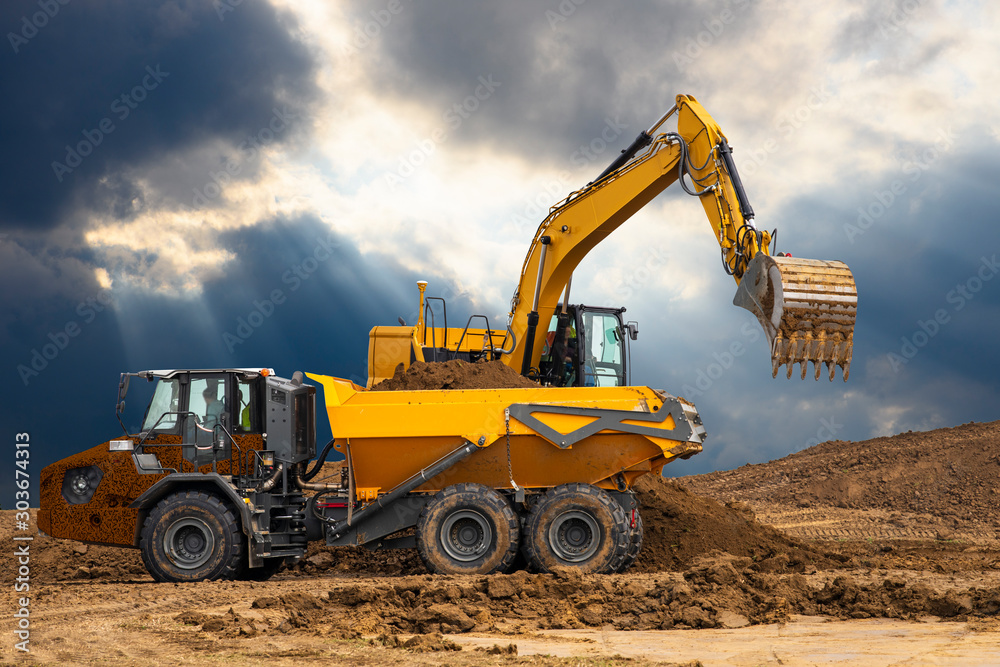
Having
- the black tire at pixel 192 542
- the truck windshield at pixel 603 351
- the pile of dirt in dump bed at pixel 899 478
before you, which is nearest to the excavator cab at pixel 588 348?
the truck windshield at pixel 603 351

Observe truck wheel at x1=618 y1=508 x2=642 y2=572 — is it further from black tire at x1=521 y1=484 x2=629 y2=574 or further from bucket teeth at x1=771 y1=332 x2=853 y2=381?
bucket teeth at x1=771 y1=332 x2=853 y2=381

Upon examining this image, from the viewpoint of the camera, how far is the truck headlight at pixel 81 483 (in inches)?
372

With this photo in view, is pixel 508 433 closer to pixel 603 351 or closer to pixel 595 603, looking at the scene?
pixel 595 603

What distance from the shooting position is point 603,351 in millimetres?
11945

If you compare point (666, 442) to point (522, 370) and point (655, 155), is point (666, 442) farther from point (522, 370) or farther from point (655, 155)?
point (655, 155)

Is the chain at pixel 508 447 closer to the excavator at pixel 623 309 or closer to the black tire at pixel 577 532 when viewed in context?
the black tire at pixel 577 532

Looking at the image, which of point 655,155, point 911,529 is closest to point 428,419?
point 655,155

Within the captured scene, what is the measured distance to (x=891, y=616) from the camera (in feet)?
23.8

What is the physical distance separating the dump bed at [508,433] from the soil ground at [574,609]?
1293 mm

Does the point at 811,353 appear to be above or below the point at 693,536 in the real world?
above

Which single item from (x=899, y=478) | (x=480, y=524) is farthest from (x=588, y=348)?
(x=899, y=478)

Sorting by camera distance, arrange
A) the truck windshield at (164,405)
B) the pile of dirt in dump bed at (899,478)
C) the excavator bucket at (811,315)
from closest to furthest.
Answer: the excavator bucket at (811,315)
the truck windshield at (164,405)
the pile of dirt in dump bed at (899,478)

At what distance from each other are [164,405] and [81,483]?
1351 millimetres

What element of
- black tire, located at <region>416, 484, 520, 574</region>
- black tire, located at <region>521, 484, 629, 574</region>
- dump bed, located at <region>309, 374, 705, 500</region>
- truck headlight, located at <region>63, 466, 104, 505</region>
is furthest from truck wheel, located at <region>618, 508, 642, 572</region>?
truck headlight, located at <region>63, 466, 104, 505</region>
